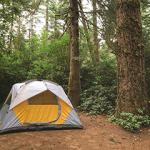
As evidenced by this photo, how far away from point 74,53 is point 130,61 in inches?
140

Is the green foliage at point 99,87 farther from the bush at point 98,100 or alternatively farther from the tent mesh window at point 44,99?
the tent mesh window at point 44,99

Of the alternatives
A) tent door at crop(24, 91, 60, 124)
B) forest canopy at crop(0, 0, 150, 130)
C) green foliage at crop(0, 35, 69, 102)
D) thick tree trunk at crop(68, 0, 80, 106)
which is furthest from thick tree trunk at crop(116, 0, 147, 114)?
green foliage at crop(0, 35, 69, 102)

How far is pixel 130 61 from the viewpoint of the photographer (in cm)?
883

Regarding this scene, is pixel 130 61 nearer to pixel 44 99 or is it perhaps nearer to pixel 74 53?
pixel 44 99

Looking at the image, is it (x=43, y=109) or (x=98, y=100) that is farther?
(x=98, y=100)

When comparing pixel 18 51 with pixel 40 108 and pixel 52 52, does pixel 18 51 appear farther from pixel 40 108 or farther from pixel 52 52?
pixel 40 108

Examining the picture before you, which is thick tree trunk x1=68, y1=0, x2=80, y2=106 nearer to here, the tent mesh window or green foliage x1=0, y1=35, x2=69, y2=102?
green foliage x1=0, y1=35, x2=69, y2=102

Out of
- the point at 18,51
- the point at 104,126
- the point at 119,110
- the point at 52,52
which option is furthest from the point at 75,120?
the point at 18,51

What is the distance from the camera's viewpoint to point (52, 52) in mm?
14539

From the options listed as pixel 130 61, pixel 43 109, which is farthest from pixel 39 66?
pixel 130 61

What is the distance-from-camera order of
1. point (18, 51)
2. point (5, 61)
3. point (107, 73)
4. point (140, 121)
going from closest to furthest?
point (140, 121) < point (107, 73) < point (5, 61) < point (18, 51)

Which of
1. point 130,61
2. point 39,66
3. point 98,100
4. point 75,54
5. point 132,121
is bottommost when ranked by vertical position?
point 132,121

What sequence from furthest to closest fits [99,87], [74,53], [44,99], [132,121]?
[99,87] < [74,53] < [44,99] < [132,121]

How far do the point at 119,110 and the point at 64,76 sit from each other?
559 cm
